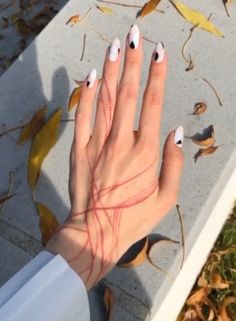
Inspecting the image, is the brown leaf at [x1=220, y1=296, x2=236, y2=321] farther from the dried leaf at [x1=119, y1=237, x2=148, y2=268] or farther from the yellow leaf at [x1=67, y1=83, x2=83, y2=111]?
the yellow leaf at [x1=67, y1=83, x2=83, y2=111]

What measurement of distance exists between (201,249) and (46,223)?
0.48 metres

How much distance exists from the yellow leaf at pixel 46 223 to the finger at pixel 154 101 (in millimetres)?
429

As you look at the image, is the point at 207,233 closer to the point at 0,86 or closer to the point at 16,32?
the point at 0,86

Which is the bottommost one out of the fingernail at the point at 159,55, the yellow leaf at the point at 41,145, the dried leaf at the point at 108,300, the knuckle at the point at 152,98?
the dried leaf at the point at 108,300

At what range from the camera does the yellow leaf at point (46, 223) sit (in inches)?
66.3

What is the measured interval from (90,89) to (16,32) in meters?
1.20

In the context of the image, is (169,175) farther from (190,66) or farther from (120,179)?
(190,66)

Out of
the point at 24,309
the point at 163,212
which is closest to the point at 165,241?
the point at 163,212

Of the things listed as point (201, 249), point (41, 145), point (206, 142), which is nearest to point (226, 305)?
point (201, 249)

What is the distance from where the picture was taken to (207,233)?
1.82m

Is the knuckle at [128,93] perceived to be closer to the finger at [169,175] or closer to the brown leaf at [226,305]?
the finger at [169,175]

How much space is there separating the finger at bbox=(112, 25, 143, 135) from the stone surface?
0.37 metres

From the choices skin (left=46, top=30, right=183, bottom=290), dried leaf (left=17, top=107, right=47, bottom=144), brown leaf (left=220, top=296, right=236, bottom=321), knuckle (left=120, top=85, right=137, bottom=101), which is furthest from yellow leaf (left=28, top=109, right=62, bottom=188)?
brown leaf (left=220, top=296, right=236, bottom=321)

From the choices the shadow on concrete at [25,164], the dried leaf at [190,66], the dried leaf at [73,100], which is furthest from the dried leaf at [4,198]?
the dried leaf at [190,66]
